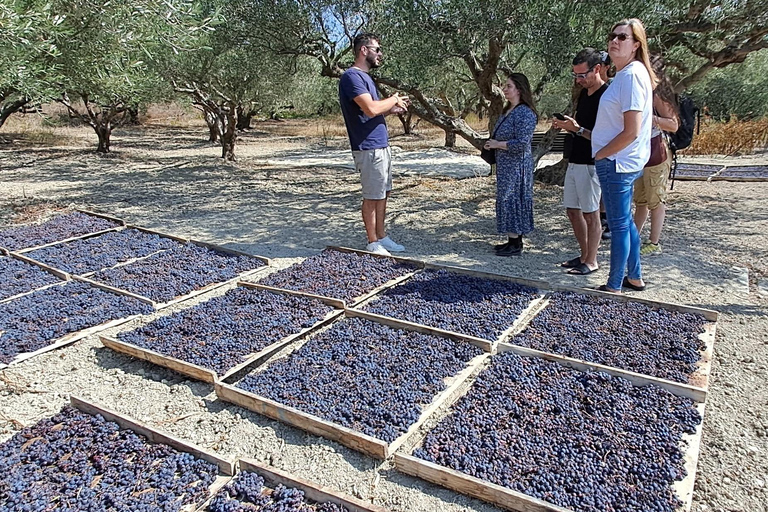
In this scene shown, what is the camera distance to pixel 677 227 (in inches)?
233

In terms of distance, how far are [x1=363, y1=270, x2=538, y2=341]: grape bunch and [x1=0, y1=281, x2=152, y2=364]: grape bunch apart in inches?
72.6

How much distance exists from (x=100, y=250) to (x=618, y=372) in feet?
15.4

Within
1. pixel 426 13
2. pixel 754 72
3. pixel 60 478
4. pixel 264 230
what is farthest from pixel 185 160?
pixel 754 72

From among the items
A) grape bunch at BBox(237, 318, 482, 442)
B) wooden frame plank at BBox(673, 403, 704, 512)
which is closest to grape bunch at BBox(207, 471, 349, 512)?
grape bunch at BBox(237, 318, 482, 442)

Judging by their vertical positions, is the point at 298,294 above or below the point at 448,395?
above

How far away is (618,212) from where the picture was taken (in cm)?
364

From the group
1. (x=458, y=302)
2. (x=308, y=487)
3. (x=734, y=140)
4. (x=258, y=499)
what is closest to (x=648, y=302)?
(x=458, y=302)

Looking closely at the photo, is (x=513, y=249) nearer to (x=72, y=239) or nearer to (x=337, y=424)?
(x=337, y=424)

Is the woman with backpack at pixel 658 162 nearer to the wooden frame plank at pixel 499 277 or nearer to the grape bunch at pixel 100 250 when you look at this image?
the wooden frame plank at pixel 499 277

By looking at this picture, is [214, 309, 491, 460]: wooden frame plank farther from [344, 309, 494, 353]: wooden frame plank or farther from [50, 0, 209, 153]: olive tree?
[50, 0, 209, 153]: olive tree

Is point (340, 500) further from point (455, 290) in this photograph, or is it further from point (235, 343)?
point (455, 290)

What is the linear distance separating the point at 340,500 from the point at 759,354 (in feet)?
8.77

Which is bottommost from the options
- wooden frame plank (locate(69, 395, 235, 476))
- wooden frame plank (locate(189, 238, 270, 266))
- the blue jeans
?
wooden frame plank (locate(69, 395, 235, 476))

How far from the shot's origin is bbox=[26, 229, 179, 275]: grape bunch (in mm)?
4863
